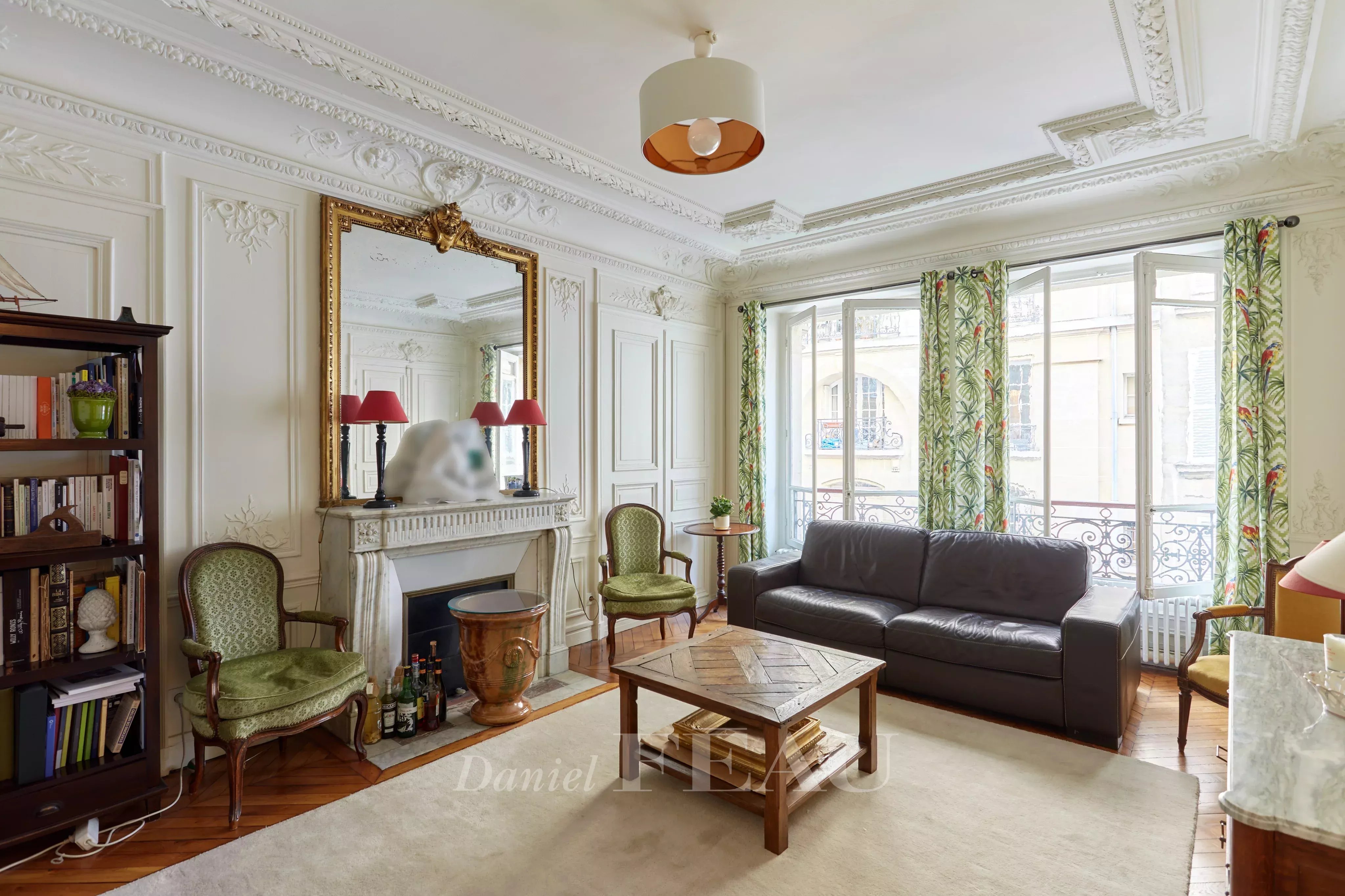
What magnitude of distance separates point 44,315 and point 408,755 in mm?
2169

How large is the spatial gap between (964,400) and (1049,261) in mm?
1032

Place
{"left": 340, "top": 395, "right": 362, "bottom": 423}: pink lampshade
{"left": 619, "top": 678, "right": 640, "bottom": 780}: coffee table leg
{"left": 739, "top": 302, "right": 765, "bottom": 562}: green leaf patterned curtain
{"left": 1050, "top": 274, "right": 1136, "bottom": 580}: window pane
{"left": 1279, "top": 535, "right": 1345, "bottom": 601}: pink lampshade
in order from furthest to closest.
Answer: {"left": 739, "top": 302, "right": 765, "bottom": 562}: green leaf patterned curtain < {"left": 1050, "top": 274, "right": 1136, "bottom": 580}: window pane < {"left": 340, "top": 395, "right": 362, "bottom": 423}: pink lampshade < {"left": 619, "top": 678, "right": 640, "bottom": 780}: coffee table leg < {"left": 1279, "top": 535, "right": 1345, "bottom": 601}: pink lampshade

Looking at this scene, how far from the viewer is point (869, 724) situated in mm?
2814

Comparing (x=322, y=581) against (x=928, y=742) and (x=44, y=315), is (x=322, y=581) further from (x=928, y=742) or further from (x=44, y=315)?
(x=928, y=742)

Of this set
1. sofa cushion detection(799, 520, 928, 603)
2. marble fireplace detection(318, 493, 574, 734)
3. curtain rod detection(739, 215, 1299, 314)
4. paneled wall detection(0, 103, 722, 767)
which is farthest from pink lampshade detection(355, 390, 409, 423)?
curtain rod detection(739, 215, 1299, 314)

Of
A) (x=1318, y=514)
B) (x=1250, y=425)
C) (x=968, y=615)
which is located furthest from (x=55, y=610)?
(x=1318, y=514)

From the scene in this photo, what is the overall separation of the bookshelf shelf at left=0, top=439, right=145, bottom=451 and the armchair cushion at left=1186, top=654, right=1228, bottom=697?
4332mm

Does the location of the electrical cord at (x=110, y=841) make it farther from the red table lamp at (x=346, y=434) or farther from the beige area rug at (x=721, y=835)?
the red table lamp at (x=346, y=434)

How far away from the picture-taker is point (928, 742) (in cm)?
308

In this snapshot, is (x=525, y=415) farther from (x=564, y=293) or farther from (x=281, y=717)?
(x=281, y=717)

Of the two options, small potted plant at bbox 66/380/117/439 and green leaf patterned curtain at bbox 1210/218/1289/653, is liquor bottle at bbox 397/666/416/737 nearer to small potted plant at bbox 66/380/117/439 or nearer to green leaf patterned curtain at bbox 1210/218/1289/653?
small potted plant at bbox 66/380/117/439

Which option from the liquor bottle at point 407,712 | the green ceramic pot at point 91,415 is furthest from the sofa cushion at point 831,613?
the green ceramic pot at point 91,415

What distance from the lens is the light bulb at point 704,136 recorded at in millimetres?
2365

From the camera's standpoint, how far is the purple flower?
2.35 meters
